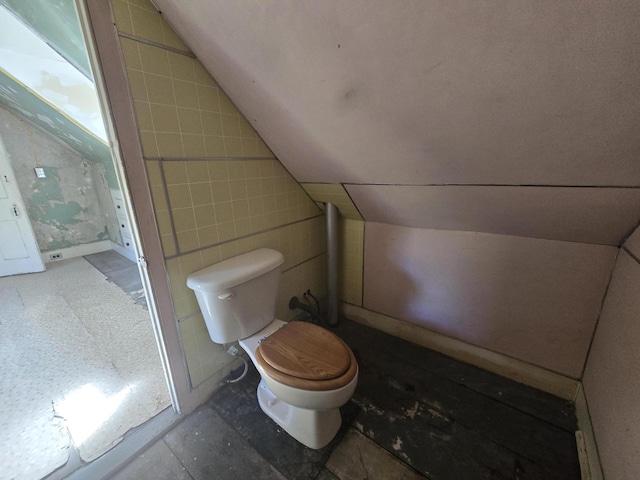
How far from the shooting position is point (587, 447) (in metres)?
1.08

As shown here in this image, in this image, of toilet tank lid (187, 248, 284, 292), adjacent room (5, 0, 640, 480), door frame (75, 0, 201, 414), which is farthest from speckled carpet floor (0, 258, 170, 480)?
toilet tank lid (187, 248, 284, 292)

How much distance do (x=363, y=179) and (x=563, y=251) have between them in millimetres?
1021

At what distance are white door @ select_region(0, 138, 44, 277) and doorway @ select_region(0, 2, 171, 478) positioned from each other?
0.13 m

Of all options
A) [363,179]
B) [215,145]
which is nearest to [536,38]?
[363,179]

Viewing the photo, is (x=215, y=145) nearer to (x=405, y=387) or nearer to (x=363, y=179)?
(x=363, y=179)

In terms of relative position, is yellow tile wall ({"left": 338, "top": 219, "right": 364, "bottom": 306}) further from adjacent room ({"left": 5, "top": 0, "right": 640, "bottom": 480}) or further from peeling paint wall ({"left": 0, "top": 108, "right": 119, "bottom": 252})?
peeling paint wall ({"left": 0, "top": 108, "right": 119, "bottom": 252})

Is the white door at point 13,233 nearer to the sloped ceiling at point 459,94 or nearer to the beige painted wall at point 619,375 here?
the sloped ceiling at point 459,94

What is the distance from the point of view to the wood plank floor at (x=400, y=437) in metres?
1.07

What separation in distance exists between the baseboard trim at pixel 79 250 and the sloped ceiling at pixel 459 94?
3.68m

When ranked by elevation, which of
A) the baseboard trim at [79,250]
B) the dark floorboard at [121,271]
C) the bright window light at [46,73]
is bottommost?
the dark floorboard at [121,271]

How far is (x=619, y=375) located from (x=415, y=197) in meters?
1.01

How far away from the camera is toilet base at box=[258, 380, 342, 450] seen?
1.11m

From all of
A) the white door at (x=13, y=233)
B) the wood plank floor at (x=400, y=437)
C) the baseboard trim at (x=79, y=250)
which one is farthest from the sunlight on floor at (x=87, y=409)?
the baseboard trim at (x=79, y=250)

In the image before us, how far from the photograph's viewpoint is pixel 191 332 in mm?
1275
